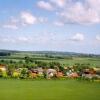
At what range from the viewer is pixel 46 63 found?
11.2 metres

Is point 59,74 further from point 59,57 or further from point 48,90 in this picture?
point 48,90

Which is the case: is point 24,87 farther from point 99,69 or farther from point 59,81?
point 99,69

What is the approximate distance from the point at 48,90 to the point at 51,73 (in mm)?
1727

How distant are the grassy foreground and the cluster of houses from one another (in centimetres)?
39

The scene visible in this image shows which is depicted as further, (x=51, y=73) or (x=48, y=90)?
(x=51, y=73)

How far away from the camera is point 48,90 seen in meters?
8.71

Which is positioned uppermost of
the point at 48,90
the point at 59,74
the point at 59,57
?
the point at 59,57

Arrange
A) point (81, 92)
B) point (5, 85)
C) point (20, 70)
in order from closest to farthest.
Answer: point (81, 92) → point (5, 85) → point (20, 70)

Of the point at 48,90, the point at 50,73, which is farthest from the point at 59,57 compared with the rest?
the point at 48,90

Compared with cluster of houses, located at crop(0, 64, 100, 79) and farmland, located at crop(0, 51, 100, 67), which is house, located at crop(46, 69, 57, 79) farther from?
farmland, located at crop(0, 51, 100, 67)

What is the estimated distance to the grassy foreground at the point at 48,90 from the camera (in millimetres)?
7848

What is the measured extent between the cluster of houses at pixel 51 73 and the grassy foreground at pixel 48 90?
394 millimetres

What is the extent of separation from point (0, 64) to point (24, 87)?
107 inches

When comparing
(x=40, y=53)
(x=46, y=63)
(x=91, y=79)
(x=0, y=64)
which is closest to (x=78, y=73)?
(x=91, y=79)
